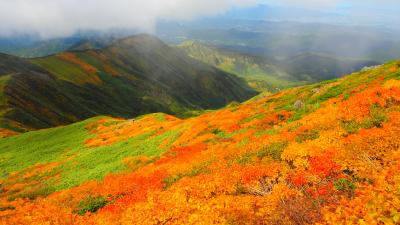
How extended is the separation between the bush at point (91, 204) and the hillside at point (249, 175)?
0.27ft

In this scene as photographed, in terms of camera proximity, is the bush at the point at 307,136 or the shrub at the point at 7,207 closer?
the bush at the point at 307,136

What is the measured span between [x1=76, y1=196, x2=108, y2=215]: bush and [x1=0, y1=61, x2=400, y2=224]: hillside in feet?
0.27

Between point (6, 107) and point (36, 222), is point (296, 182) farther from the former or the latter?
point (6, 107)

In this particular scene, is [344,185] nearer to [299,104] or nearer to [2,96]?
[299,104]

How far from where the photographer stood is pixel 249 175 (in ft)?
77.1

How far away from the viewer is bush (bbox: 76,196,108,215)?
27.3 meters

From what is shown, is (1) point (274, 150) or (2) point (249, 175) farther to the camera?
(1) point (274, 150)

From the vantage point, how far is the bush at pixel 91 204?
27.3 metres

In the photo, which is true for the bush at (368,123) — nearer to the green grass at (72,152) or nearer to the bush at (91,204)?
the bush at (91,204)

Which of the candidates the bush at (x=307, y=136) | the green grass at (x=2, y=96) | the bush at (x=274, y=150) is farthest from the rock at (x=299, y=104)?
the green grass at (x=2, y=96)

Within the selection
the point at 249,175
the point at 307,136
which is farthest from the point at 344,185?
the point at 307,136

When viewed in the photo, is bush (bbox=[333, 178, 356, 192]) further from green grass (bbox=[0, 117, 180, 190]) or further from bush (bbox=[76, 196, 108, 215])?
green grass (bbox=[0, 117, 180, 190])

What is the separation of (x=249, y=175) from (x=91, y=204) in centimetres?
1284

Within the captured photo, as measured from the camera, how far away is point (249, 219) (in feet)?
57.2
